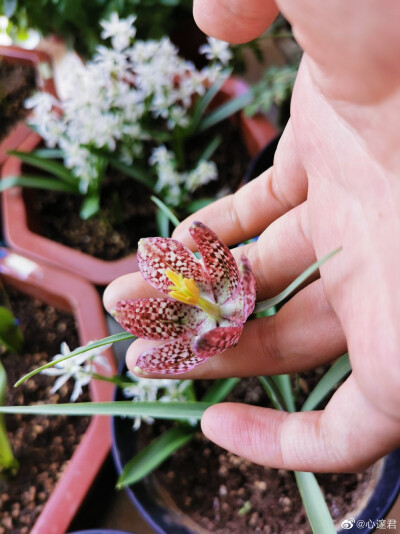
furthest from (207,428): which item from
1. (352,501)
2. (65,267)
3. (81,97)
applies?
(81,97)

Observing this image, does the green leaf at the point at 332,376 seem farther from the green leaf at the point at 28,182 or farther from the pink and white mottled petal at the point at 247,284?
the green leaf at the point at 28,182

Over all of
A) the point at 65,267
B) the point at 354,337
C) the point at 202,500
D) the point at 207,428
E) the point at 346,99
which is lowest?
the point at 202,500

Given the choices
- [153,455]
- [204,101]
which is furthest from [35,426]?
[204,101]

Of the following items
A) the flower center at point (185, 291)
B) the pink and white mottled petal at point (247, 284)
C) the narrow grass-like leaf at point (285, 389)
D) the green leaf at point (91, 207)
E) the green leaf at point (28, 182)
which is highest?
the pink and white mottled petal at point (247, 284)

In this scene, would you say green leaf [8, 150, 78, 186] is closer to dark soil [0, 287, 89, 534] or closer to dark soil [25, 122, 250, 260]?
dark soil [25, 122, 250, 260]

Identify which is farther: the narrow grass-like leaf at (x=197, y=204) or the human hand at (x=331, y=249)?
the narrow grass-like leaf at (x=197, y=204)

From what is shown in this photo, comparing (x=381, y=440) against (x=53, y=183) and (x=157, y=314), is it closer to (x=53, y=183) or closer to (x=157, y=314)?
(x=157, y=314)

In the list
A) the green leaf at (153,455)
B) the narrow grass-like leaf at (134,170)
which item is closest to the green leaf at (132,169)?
the narrow grass-like leaf at (134,170)

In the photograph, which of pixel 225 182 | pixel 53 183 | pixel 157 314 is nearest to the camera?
pixel 157 314
